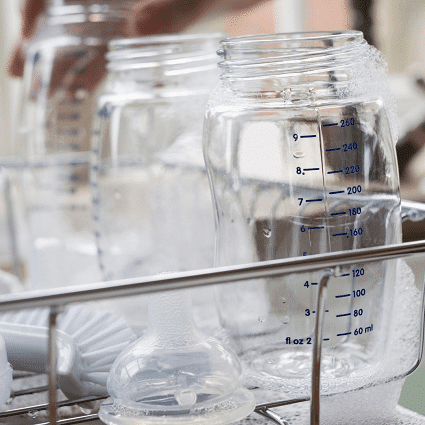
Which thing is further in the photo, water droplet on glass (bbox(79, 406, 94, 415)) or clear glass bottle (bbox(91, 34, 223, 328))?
clear glass bottle (bbox(91, 34, 223, 328))

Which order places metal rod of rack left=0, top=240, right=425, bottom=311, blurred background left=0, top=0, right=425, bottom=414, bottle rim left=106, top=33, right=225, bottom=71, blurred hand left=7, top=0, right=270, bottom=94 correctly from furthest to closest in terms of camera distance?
blurred background left=0, top=0, right=425, bottom=414 < blurred hand left=7, top=0, right=270, bottom=94 < bottle rim left=106, top=33, right=225, bottom=71 < metal rod of rack left=0, top=240, right=425, bottom=311

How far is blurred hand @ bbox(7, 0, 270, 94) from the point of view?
A: 0.53 metres

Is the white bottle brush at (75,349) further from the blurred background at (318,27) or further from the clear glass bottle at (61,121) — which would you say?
→ the blurred background at (318,27)

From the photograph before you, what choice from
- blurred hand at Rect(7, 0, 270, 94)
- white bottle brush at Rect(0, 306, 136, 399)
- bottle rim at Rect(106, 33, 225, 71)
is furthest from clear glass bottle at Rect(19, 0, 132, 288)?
white bottle brush at Rect(0, 306, 136, 399)

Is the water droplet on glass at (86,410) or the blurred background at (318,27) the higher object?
the blurred background at (318,27)

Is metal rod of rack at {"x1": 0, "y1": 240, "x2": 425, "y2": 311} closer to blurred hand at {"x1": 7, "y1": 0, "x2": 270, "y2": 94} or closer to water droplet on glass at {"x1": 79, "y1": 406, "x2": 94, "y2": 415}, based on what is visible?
water droplet on glass at {"x1": 79, "y1": 406, "x2": 94, "y2": 415}

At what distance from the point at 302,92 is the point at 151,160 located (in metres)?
0.19

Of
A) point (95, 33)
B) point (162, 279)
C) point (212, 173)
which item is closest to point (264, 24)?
point (95, 33)

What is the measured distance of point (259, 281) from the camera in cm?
28

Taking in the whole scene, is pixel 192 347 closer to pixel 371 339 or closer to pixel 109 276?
pixel 371 339

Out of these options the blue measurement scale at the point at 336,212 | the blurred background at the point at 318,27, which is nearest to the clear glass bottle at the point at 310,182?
the blue measurement scale at the point at 336,212

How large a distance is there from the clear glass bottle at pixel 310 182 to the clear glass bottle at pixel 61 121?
0.24 m

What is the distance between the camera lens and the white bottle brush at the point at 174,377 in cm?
20

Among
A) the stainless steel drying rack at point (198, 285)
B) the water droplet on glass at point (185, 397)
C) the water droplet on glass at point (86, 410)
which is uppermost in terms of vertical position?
the stainless steel drying rack at point (198, 285)
